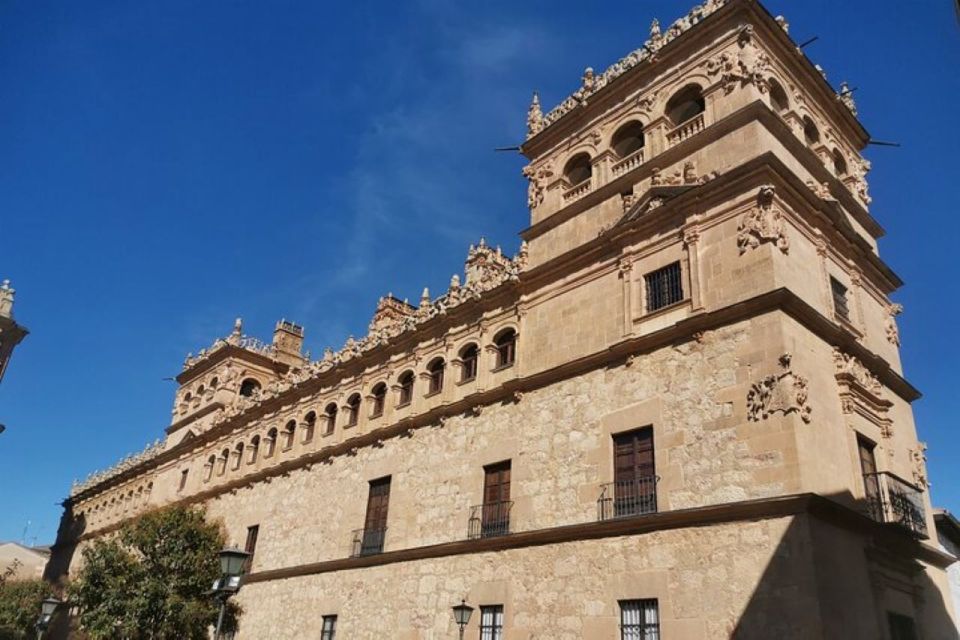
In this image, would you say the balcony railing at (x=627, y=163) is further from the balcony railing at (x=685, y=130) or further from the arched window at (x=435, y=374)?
the arched window at (x=435, y=374)

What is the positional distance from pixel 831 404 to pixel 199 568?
58.0ft

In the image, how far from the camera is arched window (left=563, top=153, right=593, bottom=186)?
19766 mm

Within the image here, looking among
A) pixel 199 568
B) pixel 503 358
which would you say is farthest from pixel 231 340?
pixel 503 358

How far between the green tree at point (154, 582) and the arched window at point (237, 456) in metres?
6.88

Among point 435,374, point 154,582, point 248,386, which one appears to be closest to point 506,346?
point 435,374

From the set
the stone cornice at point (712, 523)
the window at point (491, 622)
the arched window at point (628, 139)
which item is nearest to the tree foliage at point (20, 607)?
the stone cornice at point (712, 523)

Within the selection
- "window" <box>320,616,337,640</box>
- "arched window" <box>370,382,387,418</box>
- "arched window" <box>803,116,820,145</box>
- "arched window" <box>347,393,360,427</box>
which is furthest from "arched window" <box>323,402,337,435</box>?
"arched window" <box>803,116,820,145</box>

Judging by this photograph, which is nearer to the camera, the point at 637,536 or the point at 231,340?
the point at 637,536

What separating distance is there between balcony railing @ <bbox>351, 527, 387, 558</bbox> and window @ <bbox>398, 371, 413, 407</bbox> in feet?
12.4

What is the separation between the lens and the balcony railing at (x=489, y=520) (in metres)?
17.0

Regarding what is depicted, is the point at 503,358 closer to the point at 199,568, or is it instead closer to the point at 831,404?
the point at 831,404

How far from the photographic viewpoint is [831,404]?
1378cm

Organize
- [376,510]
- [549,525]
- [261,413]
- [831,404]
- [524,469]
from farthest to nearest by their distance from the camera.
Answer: [261,413] → [376,510] → [524,469] → [549,525] → [831,404]

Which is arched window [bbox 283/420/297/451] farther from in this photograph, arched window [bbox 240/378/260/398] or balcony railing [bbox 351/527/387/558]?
arched window [bbox 240/378/260/398]
